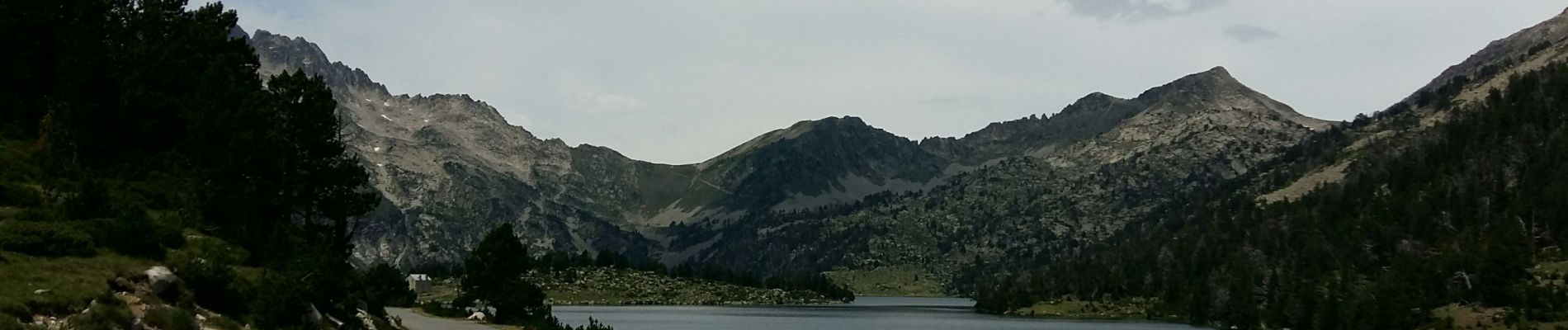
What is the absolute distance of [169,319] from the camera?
3281 centimetres

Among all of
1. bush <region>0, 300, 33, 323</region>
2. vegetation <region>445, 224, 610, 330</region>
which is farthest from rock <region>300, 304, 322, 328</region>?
vegetation <region>445, 224, 610, 330</region>

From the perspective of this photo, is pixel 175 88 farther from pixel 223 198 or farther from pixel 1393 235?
pixel 1393 235

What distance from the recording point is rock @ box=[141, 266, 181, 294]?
118 ft

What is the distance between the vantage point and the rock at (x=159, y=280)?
35844mm

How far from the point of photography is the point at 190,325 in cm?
3347

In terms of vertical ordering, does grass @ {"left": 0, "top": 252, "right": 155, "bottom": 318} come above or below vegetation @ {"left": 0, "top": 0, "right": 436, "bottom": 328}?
below

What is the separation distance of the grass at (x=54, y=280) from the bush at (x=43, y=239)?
1.58 ft

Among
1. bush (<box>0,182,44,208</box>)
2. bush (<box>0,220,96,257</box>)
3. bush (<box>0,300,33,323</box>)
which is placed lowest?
bush (<box>0,300,33,323</box>)

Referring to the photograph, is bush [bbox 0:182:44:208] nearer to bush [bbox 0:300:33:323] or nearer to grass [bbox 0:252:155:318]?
grass [bbox 0:252:155:318]

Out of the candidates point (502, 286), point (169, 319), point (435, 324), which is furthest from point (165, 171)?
point (502, 286)

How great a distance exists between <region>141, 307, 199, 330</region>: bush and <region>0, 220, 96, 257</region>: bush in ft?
20.0

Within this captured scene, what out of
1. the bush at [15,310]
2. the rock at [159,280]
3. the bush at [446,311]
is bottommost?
the bush at [446,311]

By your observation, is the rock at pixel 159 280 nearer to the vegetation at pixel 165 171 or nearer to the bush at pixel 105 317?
the vegetation at pixel 165 171

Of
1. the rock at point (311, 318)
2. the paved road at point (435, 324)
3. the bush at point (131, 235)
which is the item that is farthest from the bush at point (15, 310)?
the paved road at point (435, 324)
